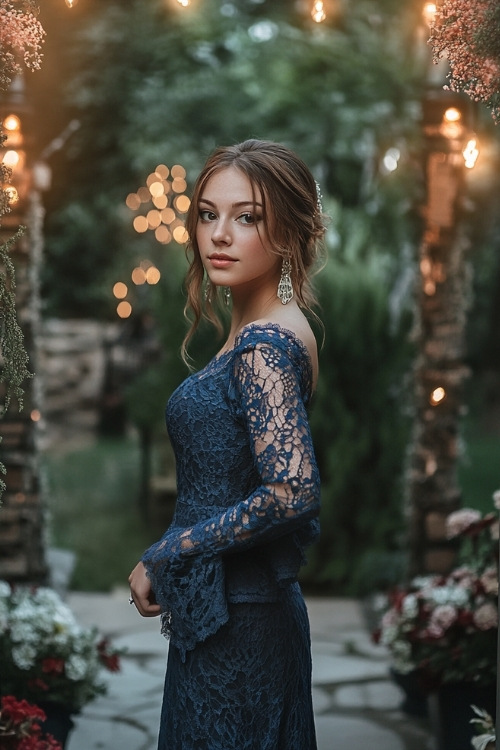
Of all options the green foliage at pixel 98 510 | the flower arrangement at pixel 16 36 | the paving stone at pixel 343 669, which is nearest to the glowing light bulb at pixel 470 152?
the flower arrangement at pixel 16 36

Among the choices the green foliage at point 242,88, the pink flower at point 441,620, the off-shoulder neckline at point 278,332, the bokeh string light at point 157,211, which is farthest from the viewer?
the bokeh string light at point 157,211

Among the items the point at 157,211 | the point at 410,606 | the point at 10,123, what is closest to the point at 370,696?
the point at 410,606

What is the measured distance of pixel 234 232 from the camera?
6.93 ft

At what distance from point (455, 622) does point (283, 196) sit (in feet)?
7.85

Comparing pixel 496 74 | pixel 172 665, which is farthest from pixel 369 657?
pixel 496 74

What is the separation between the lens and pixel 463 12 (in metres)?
2.12

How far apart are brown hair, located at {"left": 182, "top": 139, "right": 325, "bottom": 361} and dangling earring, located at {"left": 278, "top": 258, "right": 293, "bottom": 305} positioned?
0.05ft

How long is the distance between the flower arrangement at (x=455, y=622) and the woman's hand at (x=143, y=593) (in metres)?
1.91

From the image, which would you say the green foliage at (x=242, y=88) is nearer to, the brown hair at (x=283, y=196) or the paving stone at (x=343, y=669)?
the paving stone at (x=343, y=669)

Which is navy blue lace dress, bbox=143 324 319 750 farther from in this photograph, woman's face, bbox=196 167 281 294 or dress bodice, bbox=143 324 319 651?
woman's face, bbox=196 167 281 294

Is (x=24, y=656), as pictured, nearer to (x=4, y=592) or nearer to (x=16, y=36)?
(x=4, y=592)

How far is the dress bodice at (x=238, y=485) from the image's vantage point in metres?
1.91

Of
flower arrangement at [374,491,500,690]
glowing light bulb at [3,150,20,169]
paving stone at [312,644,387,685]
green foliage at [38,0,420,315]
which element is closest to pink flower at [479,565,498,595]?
flower arrangement at [374,491,500,690]

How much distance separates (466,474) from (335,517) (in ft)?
20.1
